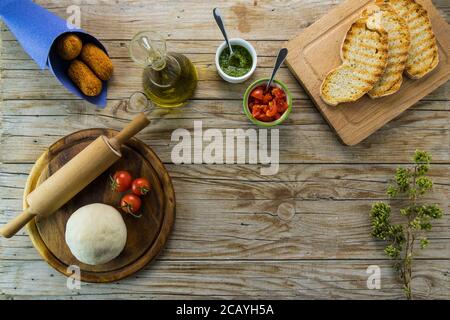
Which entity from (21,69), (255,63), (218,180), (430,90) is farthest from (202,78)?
(430,90)

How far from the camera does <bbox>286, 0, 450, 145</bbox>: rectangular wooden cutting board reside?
137 cm

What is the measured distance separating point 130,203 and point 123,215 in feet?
0.24

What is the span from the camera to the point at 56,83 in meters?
1.43

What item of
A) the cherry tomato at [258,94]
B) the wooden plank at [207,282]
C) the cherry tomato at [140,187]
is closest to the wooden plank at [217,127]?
the cherry tomato at [258,94]

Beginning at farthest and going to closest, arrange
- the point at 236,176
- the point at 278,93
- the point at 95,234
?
the point at 236,176 → the point at 278,93 → the point at 95,234

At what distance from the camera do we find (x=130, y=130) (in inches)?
49.2

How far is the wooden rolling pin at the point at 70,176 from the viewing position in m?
1.23

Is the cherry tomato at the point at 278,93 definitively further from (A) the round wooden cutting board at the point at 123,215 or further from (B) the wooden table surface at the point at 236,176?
(A) the round wooden cutting board at the point at 123,215

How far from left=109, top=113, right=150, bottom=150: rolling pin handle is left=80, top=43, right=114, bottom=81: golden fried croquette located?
231 millimetres

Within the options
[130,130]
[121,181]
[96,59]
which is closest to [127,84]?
[96,59]

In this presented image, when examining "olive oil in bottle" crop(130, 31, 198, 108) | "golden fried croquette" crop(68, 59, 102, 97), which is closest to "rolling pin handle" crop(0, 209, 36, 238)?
"golden fried croquette" crop(68, 59, 102, 97)

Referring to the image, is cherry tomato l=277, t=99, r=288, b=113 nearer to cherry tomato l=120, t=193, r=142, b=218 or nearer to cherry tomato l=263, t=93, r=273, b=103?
cherry tomato l=263, t=93, r=273, b=103

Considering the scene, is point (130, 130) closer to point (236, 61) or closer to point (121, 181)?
point (121, 181)
